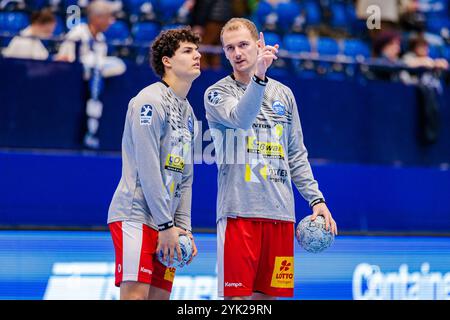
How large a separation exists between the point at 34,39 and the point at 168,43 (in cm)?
305

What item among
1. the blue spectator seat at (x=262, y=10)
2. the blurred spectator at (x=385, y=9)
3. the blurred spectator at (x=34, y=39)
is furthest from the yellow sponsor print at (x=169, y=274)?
the blurred spectator at (x=385, y=9)

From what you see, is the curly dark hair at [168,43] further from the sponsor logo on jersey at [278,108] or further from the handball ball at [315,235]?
the handball ball at [315,235]

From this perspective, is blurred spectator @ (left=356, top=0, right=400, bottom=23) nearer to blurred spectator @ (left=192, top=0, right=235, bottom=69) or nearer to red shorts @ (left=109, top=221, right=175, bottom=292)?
blurred spectator @ (left=192, top=0, right=235, bottom=69)

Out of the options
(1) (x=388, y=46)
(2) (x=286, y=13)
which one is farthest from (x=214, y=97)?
(2) (x=286, y=13)

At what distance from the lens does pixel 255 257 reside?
14.9 ft

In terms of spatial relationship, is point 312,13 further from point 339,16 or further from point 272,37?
point 272,37

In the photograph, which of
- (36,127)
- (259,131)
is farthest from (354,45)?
(259,131)

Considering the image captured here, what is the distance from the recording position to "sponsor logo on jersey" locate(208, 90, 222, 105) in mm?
4658

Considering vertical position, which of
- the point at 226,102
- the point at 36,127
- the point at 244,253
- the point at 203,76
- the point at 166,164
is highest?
the point at 203,76

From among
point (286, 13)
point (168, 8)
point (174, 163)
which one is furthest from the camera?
point (286, 13)

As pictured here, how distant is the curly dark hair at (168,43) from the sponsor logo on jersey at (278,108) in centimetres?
60

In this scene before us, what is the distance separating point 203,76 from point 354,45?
8.96 feet

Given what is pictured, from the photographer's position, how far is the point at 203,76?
7.71 m
